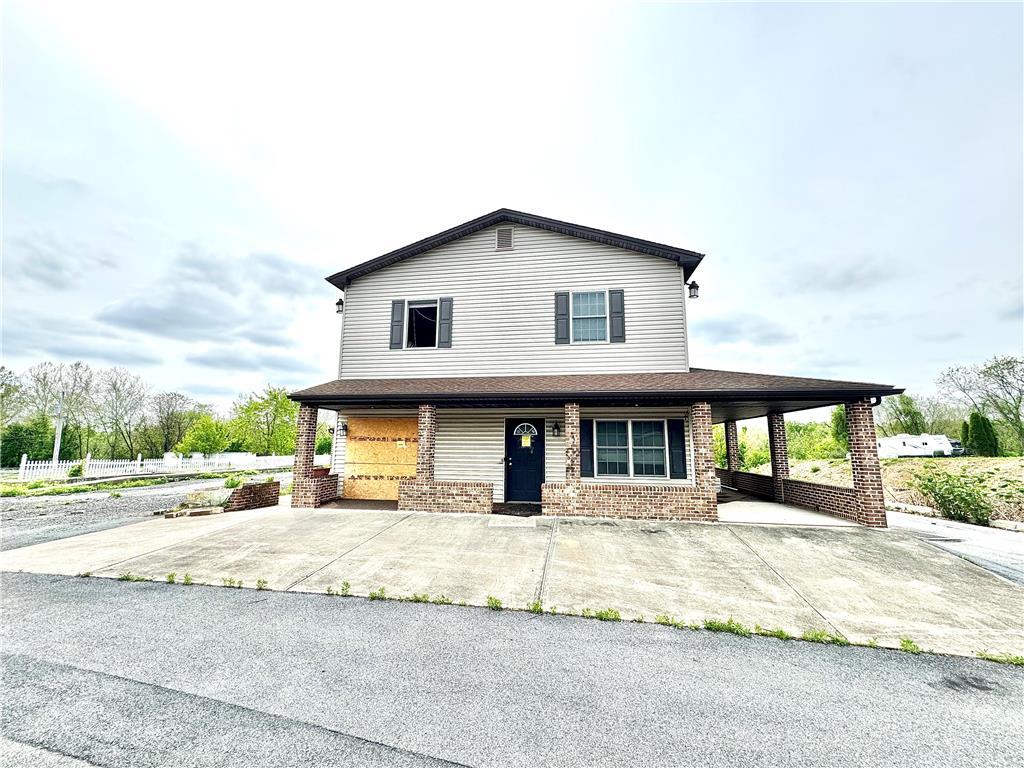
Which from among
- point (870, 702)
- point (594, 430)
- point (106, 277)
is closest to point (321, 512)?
point (594, 430)

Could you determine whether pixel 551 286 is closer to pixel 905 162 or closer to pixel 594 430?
pixel 594 430

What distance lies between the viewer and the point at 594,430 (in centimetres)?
1000

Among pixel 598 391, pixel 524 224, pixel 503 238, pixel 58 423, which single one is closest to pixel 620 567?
pixel 598 391

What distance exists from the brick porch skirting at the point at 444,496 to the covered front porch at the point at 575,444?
24 mm

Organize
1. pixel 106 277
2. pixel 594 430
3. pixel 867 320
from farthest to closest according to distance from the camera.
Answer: pixel 867 320, pixel 106 277, pixel 594 430

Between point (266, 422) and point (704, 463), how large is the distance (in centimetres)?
3580

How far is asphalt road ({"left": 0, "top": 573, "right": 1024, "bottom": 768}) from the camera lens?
7.37ft

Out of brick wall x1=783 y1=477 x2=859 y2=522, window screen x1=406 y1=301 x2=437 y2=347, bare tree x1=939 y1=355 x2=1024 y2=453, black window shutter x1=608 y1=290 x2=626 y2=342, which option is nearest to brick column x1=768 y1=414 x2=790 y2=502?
brick wall x1=783 y1=477 x2=859 y2=522

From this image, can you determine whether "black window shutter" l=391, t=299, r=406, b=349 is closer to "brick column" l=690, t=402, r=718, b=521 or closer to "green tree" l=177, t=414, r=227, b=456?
"brick column" l=690, t=402, r=718, b=521

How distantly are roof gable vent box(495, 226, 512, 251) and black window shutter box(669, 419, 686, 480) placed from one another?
6.81 meters

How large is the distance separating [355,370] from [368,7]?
35.5ft

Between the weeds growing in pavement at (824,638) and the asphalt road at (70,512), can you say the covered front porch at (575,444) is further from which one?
the weeds growing in pavement at (824,638)

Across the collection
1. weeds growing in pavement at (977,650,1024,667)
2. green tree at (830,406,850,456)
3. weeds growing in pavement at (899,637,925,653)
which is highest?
green tree at (830,406,850,456)

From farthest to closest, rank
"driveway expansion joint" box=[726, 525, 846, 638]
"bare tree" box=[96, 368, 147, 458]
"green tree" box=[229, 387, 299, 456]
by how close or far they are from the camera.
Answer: "green tree" box=[229, 387, 299, 456] → "bare tree" box=[96, 368, 147, 458] → "driveway expansion joint" box=[726, 525, 846, 638]
